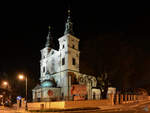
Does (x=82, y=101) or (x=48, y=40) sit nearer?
(x=82, y=101)

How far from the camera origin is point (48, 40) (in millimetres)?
71188

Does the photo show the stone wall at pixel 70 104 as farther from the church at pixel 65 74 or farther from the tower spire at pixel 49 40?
the tower spire at pixel 49 40

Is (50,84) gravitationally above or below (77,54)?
below

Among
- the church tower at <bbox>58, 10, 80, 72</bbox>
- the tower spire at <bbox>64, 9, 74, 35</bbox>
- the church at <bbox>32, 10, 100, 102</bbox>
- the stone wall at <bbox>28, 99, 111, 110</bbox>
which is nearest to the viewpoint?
the stone wall at <bbox>28, 99, 111, 110</bbox>

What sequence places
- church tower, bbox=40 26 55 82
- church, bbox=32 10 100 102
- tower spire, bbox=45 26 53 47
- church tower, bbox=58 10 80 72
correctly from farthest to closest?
tower spire, bbox=45 26 53 47, church tower, bbox=40 26 55 82, church tower, bbox=58 10 80 72, church, bbox=32 10 100 102

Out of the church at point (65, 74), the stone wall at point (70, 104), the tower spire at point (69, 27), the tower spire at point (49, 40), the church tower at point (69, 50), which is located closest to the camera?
the stone wall at point (70, 104)

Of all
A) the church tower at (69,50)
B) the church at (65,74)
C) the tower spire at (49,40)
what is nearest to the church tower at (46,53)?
the tower spire at (49,40)

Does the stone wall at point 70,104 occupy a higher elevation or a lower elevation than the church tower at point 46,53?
lower

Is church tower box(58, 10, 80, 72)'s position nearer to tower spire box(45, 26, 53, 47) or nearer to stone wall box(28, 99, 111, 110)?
tower spire box(45, 26, 53, 47)

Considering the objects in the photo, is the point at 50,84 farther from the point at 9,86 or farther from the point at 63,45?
the point at 9,86

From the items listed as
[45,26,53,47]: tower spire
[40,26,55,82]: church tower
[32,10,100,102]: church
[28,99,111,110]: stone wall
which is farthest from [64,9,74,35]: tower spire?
[28,99,111,110]: stone wall

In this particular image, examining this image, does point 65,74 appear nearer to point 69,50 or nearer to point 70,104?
point 69,50

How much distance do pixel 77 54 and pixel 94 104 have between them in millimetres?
28631

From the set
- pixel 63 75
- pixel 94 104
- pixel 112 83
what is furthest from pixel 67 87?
pixel 94 104
